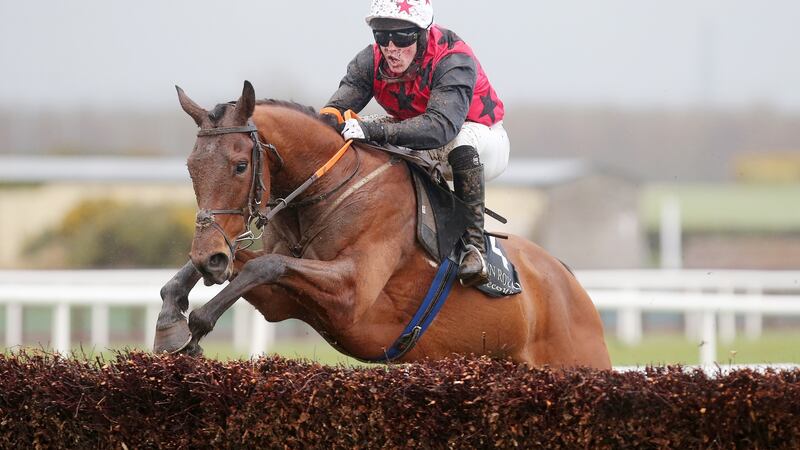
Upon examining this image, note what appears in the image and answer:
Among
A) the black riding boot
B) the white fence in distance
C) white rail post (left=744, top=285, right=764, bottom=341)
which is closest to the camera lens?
the black riding boot

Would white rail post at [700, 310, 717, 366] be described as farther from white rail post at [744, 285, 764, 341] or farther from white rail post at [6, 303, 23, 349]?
white rail post at [6, 303, 23, 349]

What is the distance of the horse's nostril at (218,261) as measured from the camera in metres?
4.52

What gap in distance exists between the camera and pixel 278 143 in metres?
5.02

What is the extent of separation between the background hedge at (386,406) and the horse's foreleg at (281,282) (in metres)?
0.42

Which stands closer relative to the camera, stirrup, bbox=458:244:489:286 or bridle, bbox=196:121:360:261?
bridle, bbox=196:121:360:261

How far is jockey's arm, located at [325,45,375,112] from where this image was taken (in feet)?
18.3

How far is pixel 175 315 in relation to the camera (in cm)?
485

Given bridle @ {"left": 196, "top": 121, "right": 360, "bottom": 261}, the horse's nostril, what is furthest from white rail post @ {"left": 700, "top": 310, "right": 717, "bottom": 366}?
the horse's nostril

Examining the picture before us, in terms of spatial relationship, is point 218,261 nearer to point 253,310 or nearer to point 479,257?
point 479,257

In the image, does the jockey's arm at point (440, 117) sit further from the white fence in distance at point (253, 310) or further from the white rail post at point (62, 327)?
the white rail post at point (62, 327)

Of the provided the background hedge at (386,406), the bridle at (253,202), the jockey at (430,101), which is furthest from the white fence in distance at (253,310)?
the background hedge at (386,406)

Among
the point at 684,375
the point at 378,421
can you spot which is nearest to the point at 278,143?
the point at 378,421

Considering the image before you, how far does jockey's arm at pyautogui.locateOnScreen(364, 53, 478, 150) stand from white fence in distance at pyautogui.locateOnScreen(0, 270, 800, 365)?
2.84 metres

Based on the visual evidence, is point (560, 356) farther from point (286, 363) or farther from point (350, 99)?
point (286, 363)
